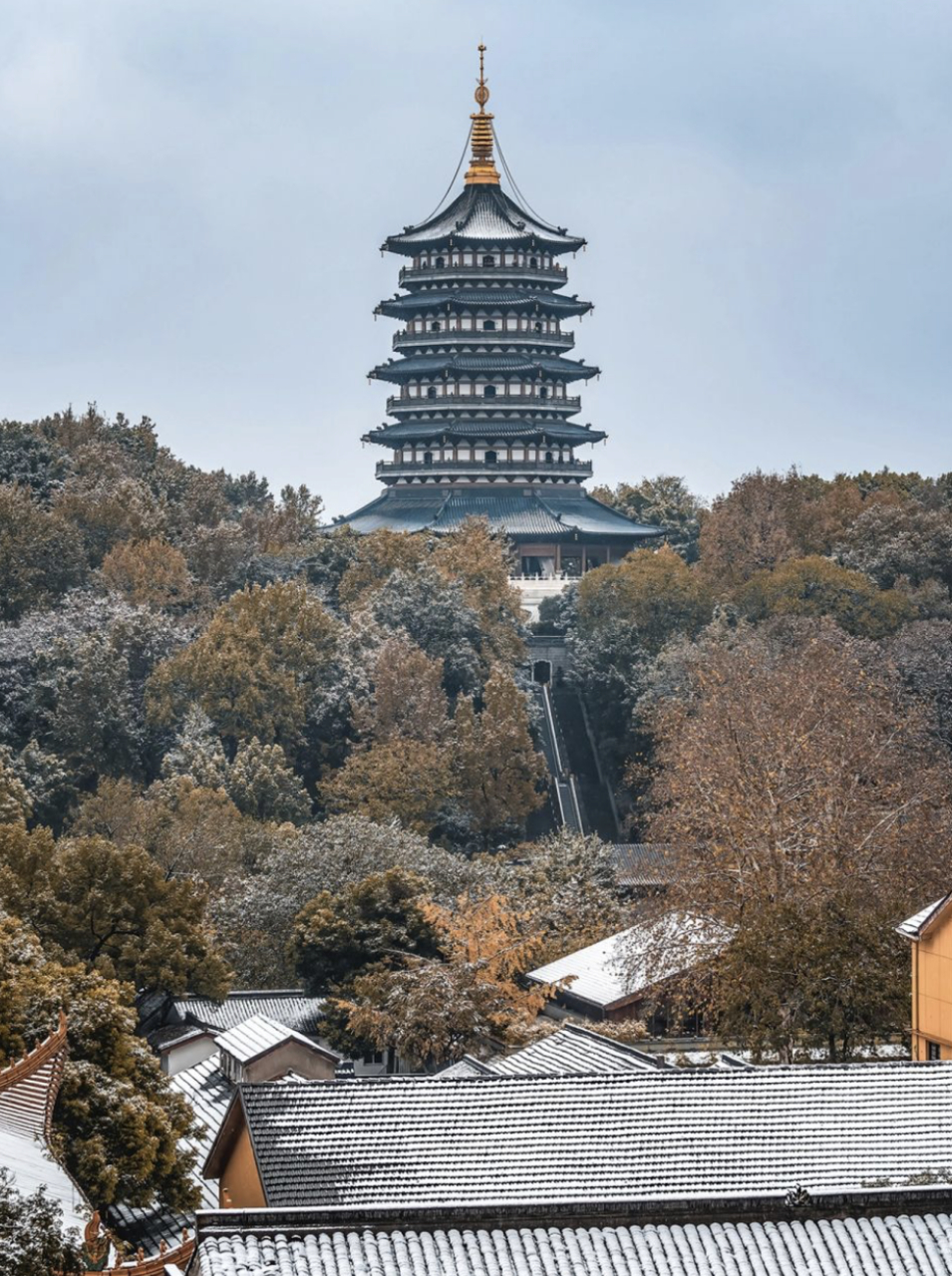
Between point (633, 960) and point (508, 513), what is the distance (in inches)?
1837

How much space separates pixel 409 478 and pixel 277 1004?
4519 cm

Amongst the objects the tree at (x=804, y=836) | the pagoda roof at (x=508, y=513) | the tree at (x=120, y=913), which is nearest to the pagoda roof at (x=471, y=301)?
the pagoda roof at (x=508, y=513)

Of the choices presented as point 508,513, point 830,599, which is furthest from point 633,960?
point 508,513

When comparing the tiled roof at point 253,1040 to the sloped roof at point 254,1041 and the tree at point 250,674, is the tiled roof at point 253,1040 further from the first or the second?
the tree at point 250,674

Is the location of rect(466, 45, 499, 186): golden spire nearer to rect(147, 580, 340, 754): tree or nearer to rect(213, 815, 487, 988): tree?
rect(147, 580, 340, 754): tree

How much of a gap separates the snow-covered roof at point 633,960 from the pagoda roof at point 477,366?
1687 inches

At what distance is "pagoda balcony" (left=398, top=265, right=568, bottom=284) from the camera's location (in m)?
91.1

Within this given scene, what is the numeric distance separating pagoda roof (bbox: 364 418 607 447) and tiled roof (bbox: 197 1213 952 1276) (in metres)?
72.4

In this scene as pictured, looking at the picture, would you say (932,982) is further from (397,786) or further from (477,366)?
(477,366)

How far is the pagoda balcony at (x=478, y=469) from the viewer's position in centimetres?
9181

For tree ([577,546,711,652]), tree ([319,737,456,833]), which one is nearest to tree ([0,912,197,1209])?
tree ([319,737,456,833])

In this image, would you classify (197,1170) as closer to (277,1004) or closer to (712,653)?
(277,1004)

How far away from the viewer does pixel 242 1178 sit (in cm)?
2653

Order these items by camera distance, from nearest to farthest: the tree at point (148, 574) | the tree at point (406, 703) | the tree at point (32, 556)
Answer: the tree at point (406, 703)
the tree at point (32, 556)
the tree at point (148, 574)
